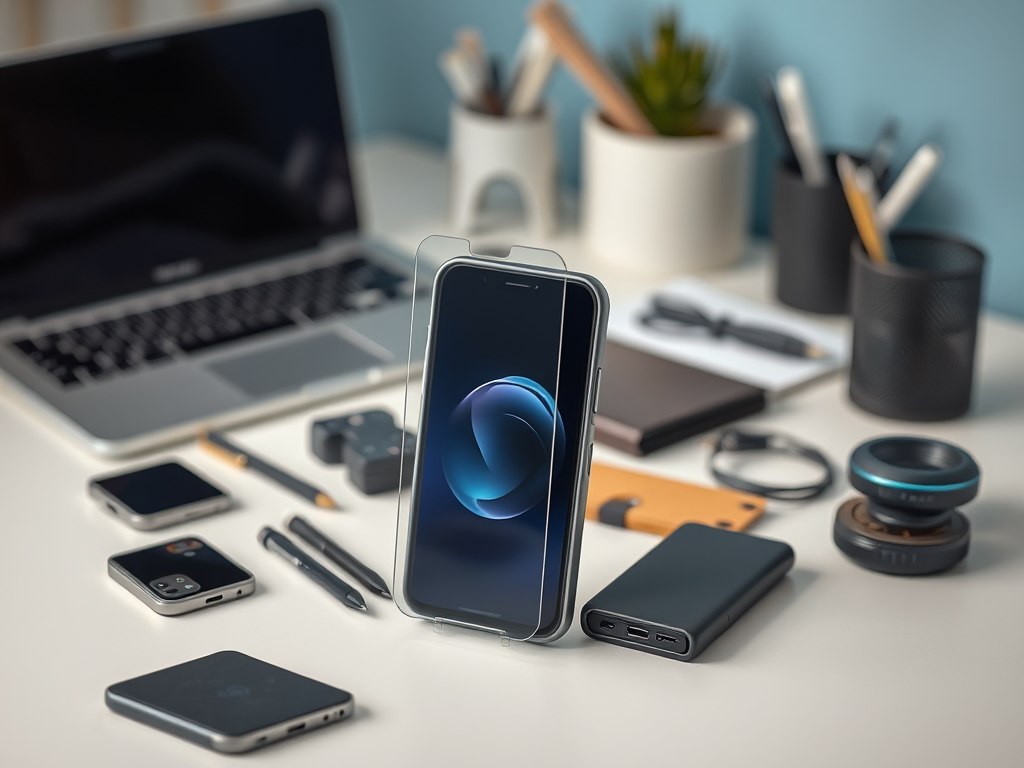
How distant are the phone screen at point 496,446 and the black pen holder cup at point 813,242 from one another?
54 cm

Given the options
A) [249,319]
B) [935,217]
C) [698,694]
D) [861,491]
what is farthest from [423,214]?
[698,694]

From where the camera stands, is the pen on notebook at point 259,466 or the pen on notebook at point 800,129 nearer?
the pen on notebook at point 259,466

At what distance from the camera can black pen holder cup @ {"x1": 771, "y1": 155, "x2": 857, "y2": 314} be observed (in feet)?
3.87

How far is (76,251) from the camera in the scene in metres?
1.17

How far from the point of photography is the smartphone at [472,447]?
28.5 inches

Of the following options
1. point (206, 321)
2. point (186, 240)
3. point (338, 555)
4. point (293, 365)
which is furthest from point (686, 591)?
point (186, 240)

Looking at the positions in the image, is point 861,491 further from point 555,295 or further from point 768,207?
point 768,207

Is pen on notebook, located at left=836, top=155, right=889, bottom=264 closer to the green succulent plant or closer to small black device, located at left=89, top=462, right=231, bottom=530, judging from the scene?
the green succulent plant

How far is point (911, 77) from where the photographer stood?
1248mm

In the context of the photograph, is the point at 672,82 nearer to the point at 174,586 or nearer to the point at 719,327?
the point at 719,327

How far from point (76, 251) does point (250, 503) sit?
39 centimetres

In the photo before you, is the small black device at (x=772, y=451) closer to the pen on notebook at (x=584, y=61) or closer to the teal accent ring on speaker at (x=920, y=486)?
the teal accent ring on speaker at (x=920, y=486)

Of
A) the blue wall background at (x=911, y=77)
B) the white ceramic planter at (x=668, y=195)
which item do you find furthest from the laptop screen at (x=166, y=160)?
the blue wall background at (x=911, y=77)

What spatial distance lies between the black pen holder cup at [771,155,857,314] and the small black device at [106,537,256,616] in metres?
0.64
